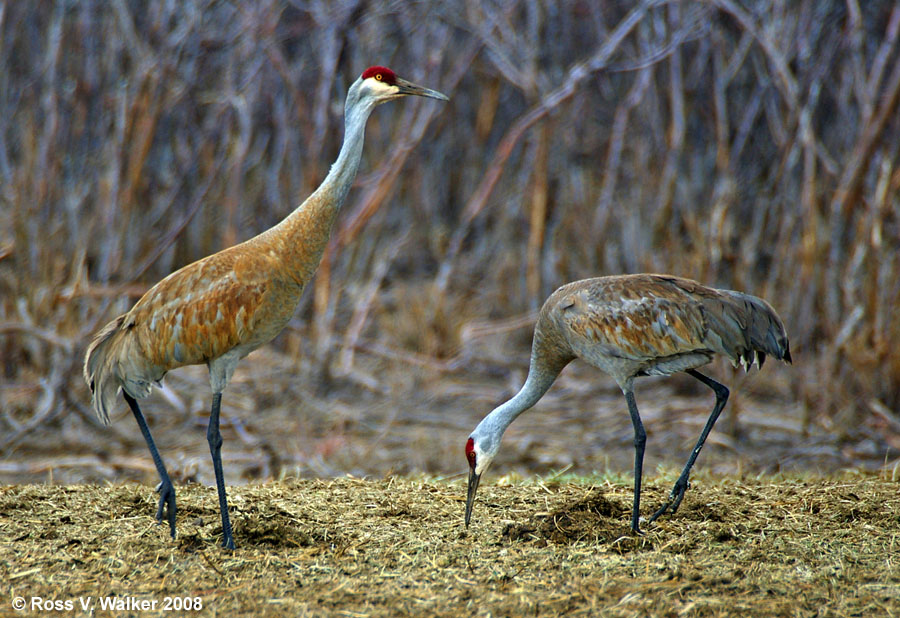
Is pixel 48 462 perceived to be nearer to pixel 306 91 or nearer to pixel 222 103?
pixel 222 103

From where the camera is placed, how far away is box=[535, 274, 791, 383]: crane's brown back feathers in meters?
4.46

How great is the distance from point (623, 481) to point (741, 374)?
2.85m

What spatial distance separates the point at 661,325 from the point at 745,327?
0.39m

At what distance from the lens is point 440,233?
36.3 feet

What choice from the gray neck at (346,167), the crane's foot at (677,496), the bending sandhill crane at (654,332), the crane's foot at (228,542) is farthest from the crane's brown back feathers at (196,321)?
the crane's foot at (677,496)

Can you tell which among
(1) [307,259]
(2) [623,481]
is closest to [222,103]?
(1) [307,259]

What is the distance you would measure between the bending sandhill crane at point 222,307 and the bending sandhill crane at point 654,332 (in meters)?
1.17

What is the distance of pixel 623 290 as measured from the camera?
15.1 feet

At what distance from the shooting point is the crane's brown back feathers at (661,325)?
14.6 ft

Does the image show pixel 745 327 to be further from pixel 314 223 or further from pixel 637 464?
pixel 314 223

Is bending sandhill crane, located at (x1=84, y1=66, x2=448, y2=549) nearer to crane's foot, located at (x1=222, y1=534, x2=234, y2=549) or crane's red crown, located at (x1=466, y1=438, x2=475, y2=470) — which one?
crane's foot, located at (x1=222, y1=534, x2=234, y2=549)
